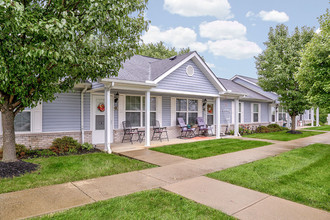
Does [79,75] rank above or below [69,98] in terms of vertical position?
above

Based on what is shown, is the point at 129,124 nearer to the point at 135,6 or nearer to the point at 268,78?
the point at 135,6

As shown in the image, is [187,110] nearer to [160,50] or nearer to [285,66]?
[285,66]

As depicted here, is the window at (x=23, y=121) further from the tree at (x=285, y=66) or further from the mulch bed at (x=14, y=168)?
the tree at (x=285, y=66)

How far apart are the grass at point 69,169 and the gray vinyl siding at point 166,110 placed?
4593mm

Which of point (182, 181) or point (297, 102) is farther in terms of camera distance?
point (297, 102)

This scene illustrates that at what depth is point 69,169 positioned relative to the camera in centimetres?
558

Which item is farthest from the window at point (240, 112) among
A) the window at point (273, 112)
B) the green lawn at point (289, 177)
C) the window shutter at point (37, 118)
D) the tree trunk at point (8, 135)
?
the tree trunk at point (8, 135)

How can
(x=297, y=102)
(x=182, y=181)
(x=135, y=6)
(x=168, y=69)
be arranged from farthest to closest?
(x=297, y=102) < (x=168, y=69) < (x=135, y=6) < (x=182, y=181)

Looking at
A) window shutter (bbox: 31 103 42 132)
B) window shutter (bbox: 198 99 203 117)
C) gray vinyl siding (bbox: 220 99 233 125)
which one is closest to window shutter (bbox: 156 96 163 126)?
window shutter (bbox: 198 99 203 117)

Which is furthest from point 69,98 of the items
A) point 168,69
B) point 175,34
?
point 175,34

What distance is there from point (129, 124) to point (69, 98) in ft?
9.61

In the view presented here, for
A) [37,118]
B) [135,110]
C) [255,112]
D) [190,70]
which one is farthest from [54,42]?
[255,112]

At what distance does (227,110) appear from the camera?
49.5 ft

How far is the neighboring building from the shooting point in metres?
7.85
